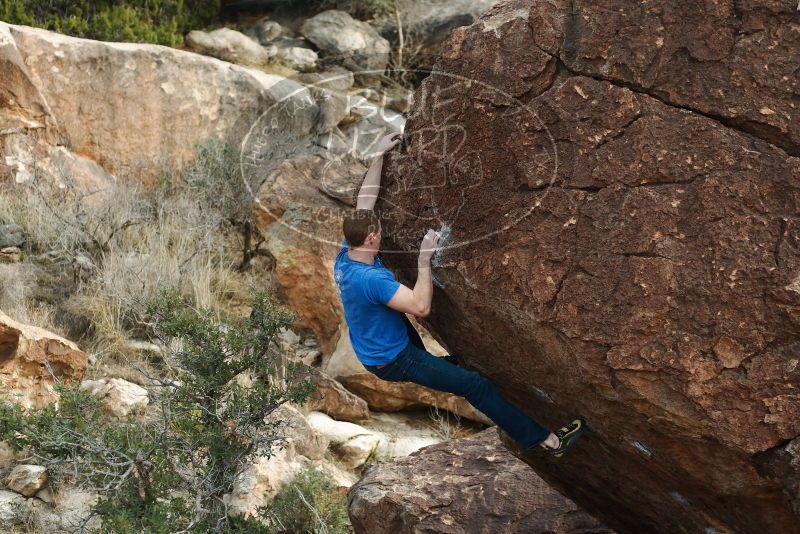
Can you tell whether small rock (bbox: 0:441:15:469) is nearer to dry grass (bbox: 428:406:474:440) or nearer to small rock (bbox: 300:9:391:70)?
dry grass (bbox: 428:406:474:440)

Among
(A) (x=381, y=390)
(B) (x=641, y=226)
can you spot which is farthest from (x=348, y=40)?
(B) (x=641, y=226)

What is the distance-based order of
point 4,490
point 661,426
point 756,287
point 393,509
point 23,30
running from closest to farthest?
point 756,287 < point 661,426 < point 393,509 < point 4,490 < point 23,30

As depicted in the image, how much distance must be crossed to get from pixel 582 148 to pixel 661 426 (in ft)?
3.23

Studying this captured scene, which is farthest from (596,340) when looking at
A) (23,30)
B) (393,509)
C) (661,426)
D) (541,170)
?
(23,30)

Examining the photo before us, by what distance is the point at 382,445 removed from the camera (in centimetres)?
682

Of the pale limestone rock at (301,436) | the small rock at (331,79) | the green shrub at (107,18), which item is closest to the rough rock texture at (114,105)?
the small rock at (331,79)

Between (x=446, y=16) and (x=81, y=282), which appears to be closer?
(x=81, y=282)

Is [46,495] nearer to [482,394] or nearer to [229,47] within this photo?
[482,394]

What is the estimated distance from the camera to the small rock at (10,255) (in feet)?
25.5

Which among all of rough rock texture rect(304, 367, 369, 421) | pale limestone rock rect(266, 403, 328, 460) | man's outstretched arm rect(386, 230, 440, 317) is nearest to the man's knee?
man's outstretched arm rect(386, 230, 440, 317)

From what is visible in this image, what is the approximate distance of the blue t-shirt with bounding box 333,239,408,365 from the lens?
4.06 metres

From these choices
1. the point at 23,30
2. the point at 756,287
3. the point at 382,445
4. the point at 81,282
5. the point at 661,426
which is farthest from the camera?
the point at 23,30

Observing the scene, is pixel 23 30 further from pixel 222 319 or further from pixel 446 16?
pixel 446 16

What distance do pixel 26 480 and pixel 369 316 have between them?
98.0 inches
